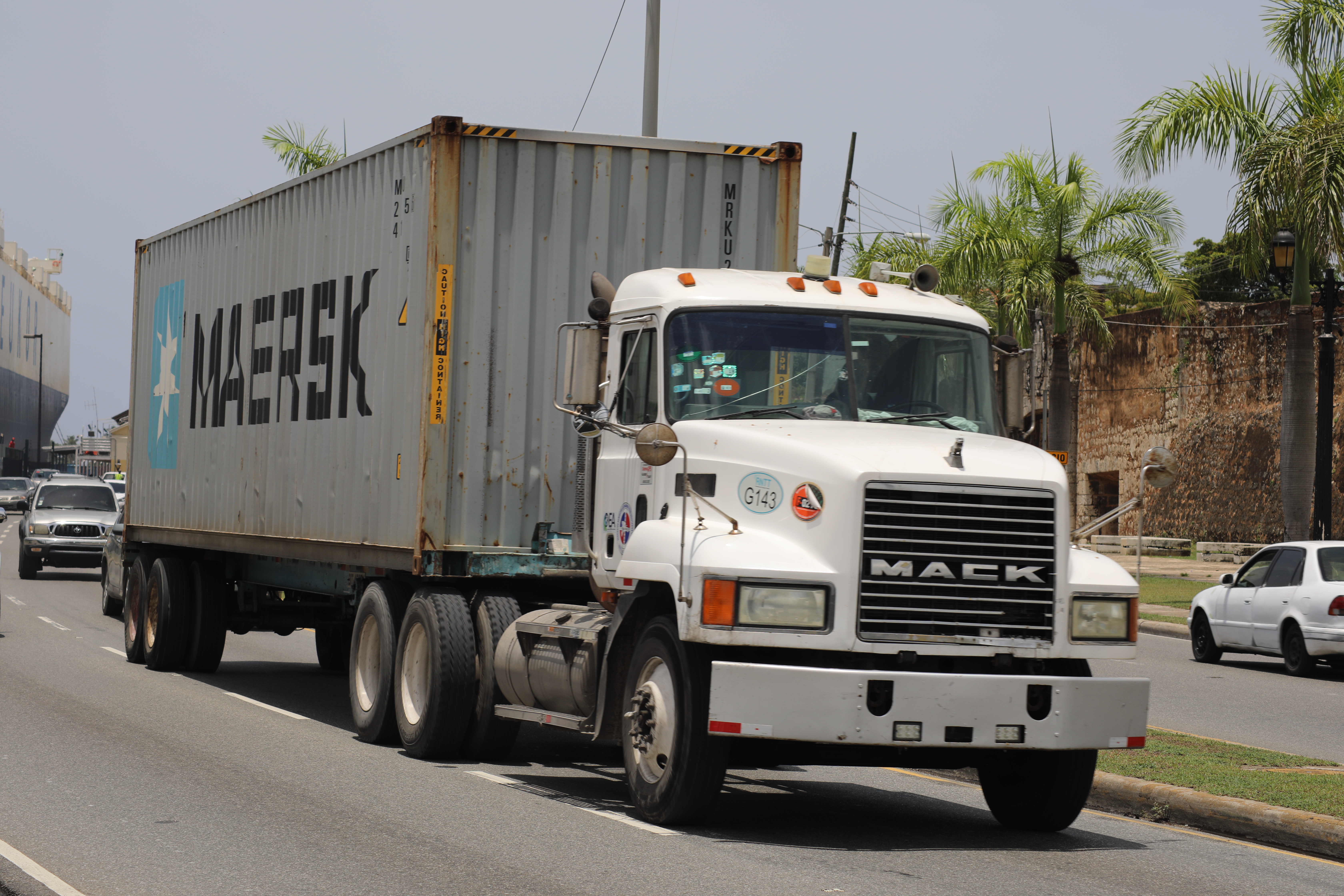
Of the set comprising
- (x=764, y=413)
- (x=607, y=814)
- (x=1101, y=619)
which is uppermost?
(x=764, y=413)

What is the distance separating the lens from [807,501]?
8383mm

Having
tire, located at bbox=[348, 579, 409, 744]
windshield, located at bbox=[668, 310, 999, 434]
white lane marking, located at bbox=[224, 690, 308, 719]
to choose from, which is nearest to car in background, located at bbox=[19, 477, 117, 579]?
white lane marking, located at bbox=[224, 690, 308, 719]

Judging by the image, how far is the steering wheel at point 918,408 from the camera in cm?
931

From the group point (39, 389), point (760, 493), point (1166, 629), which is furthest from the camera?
point (39, 389)

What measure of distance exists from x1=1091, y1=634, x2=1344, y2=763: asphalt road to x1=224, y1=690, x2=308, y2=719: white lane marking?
641 centimetres

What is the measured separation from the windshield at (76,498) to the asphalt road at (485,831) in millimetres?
21926

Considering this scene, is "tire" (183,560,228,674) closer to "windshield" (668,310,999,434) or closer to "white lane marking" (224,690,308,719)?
"white lane marking" (224,690,308,719)

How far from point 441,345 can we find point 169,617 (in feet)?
23.1

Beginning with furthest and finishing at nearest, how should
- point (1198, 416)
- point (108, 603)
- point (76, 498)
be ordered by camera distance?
point (1198, 416)
point (76, 498)
point (108, 603)

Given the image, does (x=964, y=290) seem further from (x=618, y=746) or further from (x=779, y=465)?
(x=779, y=465)

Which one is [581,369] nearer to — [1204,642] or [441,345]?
[441,345]

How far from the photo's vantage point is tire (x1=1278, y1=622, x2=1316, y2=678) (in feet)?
64.6

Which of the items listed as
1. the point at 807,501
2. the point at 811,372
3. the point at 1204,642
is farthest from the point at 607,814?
the point at 1204,642

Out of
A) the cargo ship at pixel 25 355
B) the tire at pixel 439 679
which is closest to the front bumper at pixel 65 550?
the tire at pixel 439 679
